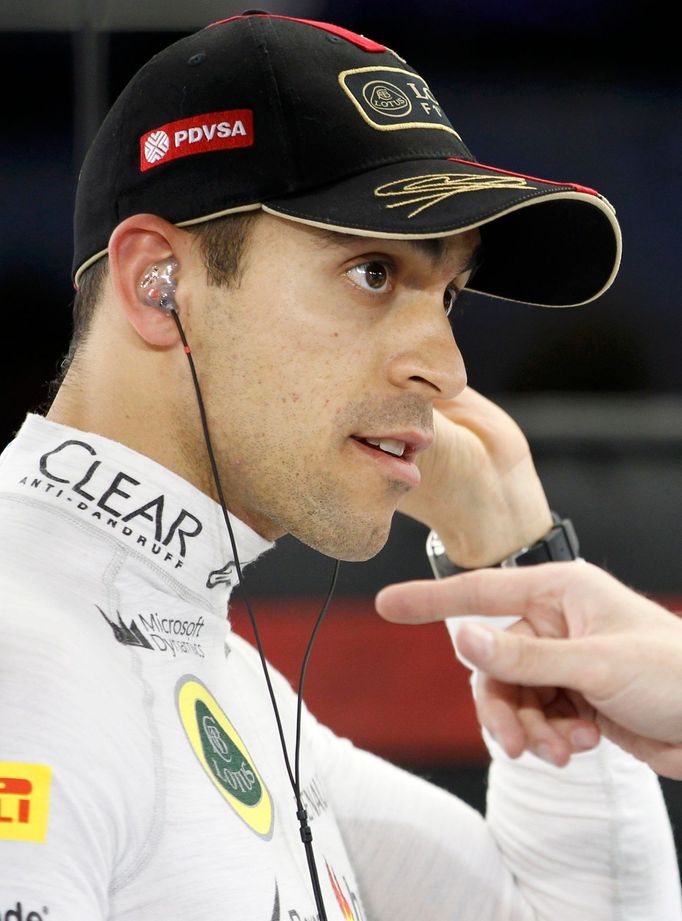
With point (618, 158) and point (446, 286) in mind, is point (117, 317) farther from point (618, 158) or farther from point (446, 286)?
point (618, 158)

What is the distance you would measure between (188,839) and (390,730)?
1.76 meters

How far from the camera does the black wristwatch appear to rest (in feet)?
4.51

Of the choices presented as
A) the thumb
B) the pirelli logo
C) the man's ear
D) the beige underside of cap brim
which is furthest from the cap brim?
the pirelli logo

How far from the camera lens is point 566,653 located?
852mm

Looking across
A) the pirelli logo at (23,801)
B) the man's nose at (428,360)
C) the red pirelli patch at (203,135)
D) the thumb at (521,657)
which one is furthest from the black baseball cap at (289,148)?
the pirelli logo at (23,801)

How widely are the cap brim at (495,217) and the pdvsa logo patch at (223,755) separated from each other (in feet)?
1.35

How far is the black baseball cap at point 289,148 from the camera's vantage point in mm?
996

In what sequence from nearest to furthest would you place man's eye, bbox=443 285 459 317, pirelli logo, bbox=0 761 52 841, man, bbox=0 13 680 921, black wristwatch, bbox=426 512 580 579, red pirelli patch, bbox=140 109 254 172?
pirelli logo, bbox=0 761 52 841, man, bbox=0 13 680 921, red pirelli patch, bbox=140 109 254 172, man's eye, bbox=443 285 459 317, black wristwatch, bbox=426 512 580 579

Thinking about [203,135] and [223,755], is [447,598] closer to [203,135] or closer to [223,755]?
[223,755]

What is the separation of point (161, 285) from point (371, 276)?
190mm

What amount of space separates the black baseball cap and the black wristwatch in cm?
42

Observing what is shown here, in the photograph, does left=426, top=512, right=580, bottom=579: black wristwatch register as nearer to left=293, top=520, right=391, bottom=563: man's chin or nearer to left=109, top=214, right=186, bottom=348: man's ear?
left=293, top=520, right=391, bottom=563: man's chin

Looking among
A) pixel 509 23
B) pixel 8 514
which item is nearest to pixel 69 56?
pixel 509 23

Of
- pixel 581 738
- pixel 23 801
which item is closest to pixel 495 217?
pixel 581 738
